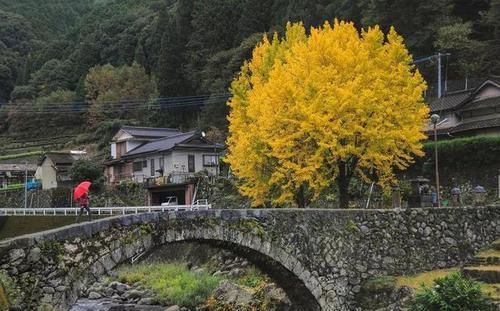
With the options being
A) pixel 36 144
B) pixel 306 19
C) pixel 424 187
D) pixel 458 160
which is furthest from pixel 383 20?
pixel 36 144

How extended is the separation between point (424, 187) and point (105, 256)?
19.2 meters

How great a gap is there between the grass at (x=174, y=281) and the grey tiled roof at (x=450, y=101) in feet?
69.7

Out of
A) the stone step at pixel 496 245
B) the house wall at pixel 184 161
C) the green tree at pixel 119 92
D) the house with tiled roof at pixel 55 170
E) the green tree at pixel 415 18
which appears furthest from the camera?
the green tree at pixel 119 92

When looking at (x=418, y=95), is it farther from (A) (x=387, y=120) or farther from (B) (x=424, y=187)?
(B) (x=424, y=187)

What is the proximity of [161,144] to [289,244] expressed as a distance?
122ft

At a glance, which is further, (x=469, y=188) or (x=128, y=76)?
(x=128, y=76)

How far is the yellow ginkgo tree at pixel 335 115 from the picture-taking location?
23.2 metres

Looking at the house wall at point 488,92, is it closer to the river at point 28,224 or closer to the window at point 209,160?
the window at point 209,160

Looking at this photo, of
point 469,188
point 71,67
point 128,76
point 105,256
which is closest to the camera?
point 105,256

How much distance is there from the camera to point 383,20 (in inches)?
1767

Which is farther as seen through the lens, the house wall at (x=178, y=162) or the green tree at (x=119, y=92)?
the green tree at (x=119, y=92)

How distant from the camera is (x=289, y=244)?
17062 millimetres

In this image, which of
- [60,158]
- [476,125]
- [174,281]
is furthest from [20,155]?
[476,125]

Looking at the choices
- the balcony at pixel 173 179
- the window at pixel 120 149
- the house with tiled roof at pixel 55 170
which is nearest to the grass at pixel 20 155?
the house with tiled roof at pixel 55 170
